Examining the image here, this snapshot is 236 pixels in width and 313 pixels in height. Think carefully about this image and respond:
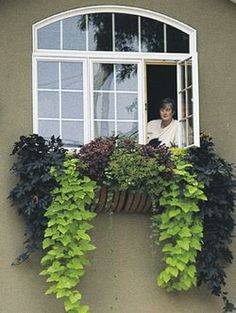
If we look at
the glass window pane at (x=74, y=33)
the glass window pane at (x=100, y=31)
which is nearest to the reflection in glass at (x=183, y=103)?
the glass window pane at (x=100, y=31)

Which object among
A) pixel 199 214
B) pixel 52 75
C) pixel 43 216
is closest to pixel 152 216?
pixel 199 214

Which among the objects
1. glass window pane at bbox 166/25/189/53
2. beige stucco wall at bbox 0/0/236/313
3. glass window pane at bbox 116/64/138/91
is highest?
glass window pane at bbox 166/25/189/53

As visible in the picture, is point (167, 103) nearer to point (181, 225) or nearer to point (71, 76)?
point (71, 76)

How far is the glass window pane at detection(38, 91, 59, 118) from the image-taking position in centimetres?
1138

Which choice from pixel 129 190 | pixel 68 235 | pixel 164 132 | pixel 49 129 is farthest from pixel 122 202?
pixel 49 129

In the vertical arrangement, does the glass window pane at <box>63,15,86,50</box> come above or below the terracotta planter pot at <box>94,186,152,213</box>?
above

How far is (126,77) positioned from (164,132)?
789mm

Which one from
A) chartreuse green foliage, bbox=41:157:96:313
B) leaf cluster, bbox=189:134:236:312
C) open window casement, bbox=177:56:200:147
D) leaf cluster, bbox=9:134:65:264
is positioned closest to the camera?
chartreuse green foliage, bbox=41:157:96:313

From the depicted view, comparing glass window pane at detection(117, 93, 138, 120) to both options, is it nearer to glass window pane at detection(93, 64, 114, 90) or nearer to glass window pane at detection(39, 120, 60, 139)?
glass window pane at detection(93, 64, 114, 90)

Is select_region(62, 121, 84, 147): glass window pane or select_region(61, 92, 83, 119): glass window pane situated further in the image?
select_region(61, 92, 83, 119): glass window pane

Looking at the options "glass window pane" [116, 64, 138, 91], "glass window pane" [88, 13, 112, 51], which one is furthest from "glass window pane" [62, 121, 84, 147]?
"glass window pane" [88, 13, 112, 51]

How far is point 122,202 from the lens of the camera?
11094mm

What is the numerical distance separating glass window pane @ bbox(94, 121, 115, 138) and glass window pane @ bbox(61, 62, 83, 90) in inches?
18.9

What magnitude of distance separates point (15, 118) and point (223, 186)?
2482 mm
